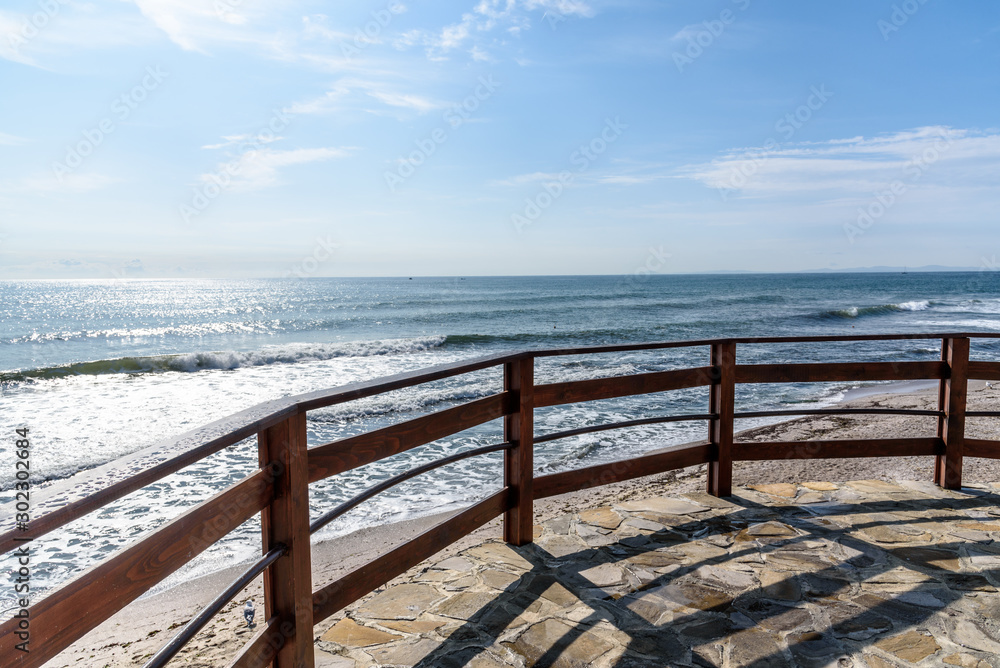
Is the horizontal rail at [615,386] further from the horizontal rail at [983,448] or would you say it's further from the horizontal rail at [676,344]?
the horizontal rail at [983,448]

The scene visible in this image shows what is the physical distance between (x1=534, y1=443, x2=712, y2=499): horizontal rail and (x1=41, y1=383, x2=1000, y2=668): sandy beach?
0.50m

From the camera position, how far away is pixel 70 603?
118 cm

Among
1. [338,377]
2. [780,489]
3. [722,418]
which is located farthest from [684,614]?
[338,377]

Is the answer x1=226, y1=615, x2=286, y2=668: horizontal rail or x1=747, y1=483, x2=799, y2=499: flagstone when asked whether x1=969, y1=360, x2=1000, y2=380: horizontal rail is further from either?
x1=226, y1=615, x2=286, y2=668: horizontal rail

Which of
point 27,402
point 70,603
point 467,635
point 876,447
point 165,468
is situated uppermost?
point 165,468

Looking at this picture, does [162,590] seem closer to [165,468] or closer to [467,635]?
[467,635]

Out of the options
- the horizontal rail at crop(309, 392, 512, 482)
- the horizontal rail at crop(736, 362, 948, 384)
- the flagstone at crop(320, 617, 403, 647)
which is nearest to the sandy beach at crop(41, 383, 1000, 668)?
the flagstone at crop(320, 617, 403, 647)

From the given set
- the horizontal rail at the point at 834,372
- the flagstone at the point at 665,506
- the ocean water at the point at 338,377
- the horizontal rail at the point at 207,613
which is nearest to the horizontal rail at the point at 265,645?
the horizontal rail at the point at 207,613

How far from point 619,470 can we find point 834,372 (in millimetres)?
1763

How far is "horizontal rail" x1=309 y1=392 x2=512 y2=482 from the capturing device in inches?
88.7

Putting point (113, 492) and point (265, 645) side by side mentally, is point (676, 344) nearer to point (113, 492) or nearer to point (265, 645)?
point (265, 645)

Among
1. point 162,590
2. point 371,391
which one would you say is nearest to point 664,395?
point 162,590

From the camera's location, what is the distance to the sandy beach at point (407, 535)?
3406 millimetres

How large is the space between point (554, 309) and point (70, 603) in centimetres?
3932
